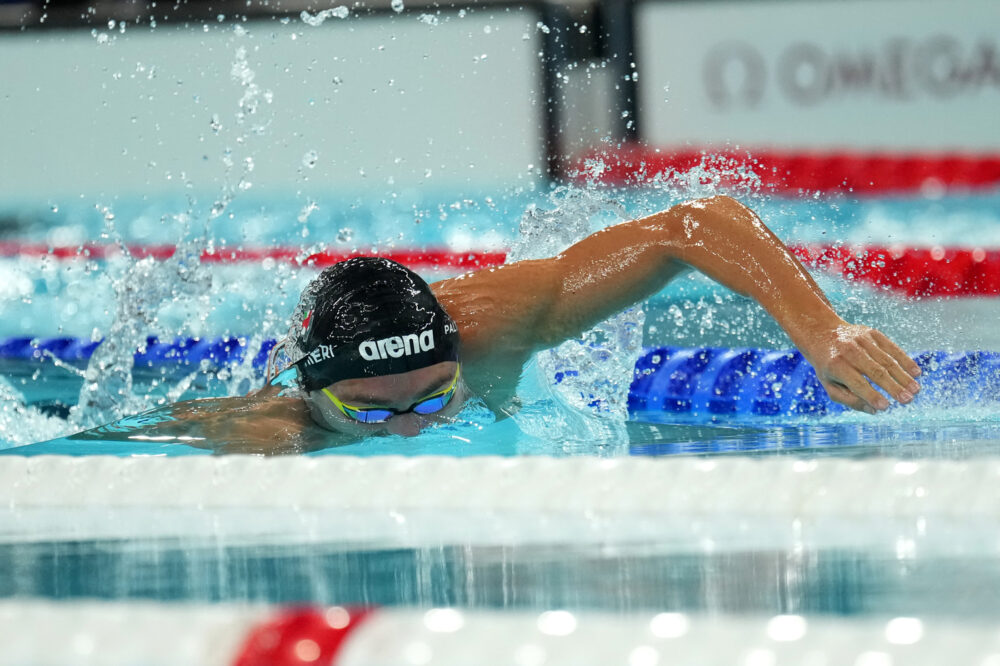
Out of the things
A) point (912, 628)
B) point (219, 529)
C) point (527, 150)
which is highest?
point (912, 628)

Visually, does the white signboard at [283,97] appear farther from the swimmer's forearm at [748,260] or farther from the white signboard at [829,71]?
the swimmer's forearm at [748,260]

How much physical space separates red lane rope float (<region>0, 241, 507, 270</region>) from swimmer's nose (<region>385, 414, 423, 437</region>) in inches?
81.2

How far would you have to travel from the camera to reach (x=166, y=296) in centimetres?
355

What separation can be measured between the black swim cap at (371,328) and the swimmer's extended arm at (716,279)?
255 mm

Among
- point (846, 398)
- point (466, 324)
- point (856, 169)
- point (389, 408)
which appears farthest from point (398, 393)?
point (856, 169)

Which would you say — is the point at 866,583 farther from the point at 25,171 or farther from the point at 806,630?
the point at 25,171

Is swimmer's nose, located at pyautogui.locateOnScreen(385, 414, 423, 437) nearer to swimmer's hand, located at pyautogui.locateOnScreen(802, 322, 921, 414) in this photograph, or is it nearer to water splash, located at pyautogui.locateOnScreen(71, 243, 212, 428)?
swimmer's hand, located at pyautogui.locateOnScreen(802, 322, 921, 414)

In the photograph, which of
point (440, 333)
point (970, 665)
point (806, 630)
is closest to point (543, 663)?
point (806, 630)

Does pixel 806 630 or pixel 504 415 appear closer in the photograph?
pixel 806 630

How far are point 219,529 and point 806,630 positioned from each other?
0.84 meters

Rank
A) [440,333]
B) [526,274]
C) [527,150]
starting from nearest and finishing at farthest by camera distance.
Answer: [440,333] < [526,274] < [527,150]

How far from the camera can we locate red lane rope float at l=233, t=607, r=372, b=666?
0.95 metres

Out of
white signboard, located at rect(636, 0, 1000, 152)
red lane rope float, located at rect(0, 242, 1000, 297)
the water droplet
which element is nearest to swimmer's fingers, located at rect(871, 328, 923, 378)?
red lane rope float, located at rect(0, 242, 1000, 297)

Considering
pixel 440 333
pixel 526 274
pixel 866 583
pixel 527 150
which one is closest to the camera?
pixel 866 583
